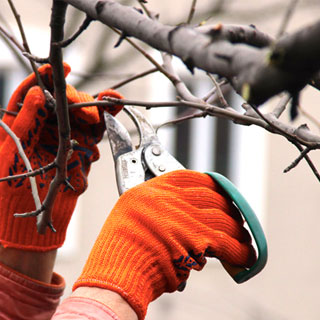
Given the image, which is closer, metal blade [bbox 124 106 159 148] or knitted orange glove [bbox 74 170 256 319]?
knitted orange glove [bbox 74 170 256 319]

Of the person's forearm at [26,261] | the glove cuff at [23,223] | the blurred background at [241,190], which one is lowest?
the blurred background at [241,190]

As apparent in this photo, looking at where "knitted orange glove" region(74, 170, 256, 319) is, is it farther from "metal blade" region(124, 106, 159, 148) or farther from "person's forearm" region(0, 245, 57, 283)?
"person's forearm" region(0, 245, 57, 283)

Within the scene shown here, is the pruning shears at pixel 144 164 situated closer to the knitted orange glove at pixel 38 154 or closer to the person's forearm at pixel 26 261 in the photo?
the knitted orange glove at pixel 38 154

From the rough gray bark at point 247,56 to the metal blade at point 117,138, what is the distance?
731 mm

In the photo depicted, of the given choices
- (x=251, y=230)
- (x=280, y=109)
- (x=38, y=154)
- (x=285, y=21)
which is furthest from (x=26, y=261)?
(x=285, y=21)

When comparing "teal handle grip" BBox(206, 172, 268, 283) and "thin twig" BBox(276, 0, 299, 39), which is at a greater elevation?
"thin twig" BBox(276, 0, 299, 39)

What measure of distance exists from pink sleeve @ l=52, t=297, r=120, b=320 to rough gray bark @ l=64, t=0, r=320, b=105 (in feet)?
1.98

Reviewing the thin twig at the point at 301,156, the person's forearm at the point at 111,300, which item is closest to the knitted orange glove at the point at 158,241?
the person's forearm at the point at 111,300

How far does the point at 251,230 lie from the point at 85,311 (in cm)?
40

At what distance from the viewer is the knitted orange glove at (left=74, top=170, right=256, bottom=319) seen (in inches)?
50.1

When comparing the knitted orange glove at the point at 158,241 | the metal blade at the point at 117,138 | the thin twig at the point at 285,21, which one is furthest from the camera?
the metal blade at the point at 117,138

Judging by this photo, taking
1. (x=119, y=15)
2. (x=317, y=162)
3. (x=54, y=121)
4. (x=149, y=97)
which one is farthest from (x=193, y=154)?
(x=119, y=15)

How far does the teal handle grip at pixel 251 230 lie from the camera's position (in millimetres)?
1375

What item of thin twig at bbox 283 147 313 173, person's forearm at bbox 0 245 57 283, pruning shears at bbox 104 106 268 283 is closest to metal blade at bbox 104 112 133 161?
pruning shears at bbox 104 106 268 283
